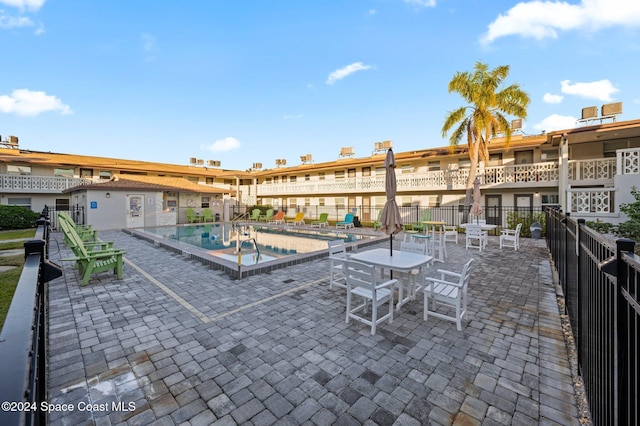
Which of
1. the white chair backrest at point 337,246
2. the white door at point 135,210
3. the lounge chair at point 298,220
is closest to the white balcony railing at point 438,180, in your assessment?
the lounge chair at point 298,220

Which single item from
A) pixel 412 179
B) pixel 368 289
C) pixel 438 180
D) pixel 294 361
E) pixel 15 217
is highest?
pixel 412 179

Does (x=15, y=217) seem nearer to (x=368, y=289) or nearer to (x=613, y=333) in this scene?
(x=368, y=289)

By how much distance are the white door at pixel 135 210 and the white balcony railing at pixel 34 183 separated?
7575 millimetres

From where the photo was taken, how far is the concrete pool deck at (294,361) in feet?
9.58

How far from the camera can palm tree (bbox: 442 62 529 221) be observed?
16.7m

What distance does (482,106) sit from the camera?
16750mm

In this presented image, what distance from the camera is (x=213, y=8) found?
15.6 metres

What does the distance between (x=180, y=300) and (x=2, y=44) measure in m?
19.5

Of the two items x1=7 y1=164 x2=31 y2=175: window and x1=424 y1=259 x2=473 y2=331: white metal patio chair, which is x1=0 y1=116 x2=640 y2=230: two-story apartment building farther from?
x1=424 y1=259 x2=473 y2=331: white metal patio chair

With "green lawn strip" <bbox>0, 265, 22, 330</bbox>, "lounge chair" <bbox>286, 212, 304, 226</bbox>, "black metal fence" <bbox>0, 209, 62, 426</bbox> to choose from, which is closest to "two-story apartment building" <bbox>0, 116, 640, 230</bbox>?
"lounge chair" <bbox>286, 212, 304, 226</bbox>

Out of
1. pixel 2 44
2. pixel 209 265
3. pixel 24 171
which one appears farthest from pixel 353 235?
pixel 24 171

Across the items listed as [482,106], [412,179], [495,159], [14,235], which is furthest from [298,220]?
[14,235]

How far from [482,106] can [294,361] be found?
61.1 feet

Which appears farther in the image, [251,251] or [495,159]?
[495,159]
